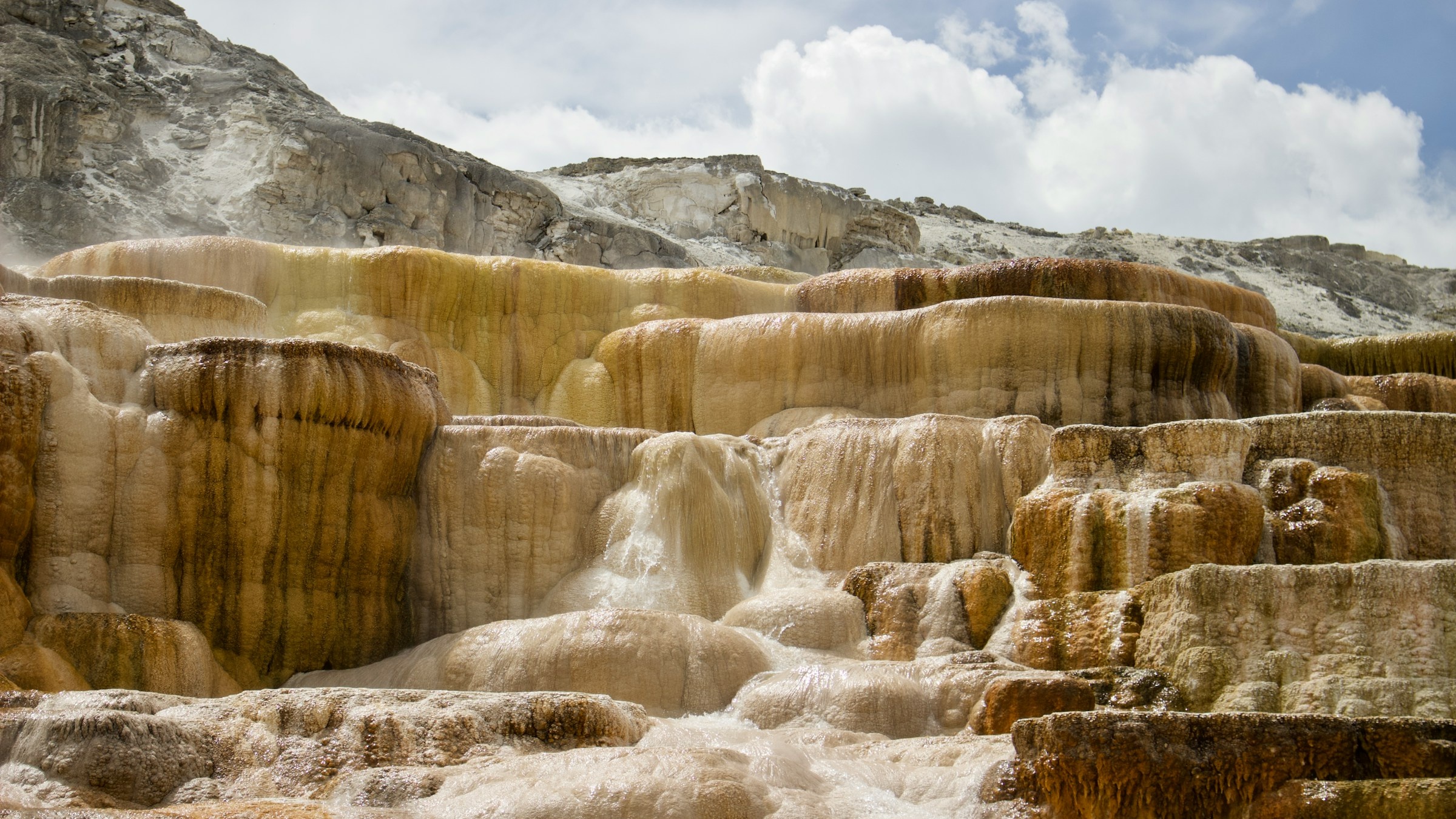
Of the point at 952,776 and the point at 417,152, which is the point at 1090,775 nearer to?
the point at 952,776

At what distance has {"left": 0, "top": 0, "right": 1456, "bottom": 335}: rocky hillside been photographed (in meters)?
23.6

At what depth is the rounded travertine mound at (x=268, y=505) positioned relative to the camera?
11.0 m

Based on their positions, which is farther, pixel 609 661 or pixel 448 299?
pixel 448 299

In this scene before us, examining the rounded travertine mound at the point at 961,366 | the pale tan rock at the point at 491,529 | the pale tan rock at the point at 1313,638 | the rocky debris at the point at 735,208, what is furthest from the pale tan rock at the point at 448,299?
the rocky debris at the point at 735,208

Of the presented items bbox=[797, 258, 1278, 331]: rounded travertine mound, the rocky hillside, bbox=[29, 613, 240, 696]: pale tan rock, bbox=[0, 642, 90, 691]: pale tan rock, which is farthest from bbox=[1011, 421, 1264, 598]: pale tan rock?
the rocky hillside

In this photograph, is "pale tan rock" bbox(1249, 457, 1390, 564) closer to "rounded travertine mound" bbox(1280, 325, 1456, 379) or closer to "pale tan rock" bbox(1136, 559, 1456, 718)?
"pale tan rock" bbox(1136, 559, 1456, 718)

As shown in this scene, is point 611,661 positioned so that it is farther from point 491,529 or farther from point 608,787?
point 608,787

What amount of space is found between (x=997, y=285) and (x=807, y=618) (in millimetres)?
8425

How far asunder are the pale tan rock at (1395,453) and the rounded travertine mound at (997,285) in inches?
261

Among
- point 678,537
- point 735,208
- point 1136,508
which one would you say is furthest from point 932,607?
point 735,208

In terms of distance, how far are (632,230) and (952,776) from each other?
23.5 m

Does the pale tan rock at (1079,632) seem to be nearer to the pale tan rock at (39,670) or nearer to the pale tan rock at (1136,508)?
the pale tan rock at (1136,508)

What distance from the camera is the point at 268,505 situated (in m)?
11.3

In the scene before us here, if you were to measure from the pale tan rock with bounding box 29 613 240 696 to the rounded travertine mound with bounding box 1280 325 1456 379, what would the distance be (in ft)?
52.9
